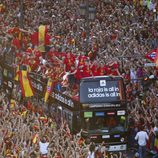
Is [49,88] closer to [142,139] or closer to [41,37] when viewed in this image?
[41,37]

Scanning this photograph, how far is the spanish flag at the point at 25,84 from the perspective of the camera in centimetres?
2345

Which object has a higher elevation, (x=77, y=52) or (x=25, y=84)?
(x=77, y=52)

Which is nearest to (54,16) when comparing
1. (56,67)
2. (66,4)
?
(66,4)

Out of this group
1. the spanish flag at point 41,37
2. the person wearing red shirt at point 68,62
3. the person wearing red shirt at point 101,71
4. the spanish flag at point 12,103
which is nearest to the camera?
the person wearing red shirt at point 101,71

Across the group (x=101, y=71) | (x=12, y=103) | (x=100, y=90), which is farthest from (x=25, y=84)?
(x=100, y=90)

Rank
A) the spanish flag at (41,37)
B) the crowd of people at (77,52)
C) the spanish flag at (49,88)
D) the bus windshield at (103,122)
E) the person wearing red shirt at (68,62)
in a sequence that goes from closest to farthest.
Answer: the crowd of people at (77,52)
the bus windshield at (103,122)
the spanish flag at (49,88)
the person wearing red shirt at (68,62)
the spanish flag at (41,37)

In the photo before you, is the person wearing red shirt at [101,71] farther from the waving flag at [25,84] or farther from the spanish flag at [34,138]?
the spanish flag at [34,138]

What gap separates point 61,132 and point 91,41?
11.3m

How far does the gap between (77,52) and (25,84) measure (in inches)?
203

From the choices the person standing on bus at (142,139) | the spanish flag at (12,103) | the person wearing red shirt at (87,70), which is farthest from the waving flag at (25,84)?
the person standing on bus at (142,139)

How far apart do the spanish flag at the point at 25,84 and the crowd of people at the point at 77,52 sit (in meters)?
0.52

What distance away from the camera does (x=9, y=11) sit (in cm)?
3703

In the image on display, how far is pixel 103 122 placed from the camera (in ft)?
69.3

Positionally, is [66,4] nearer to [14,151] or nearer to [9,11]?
[9,11]
